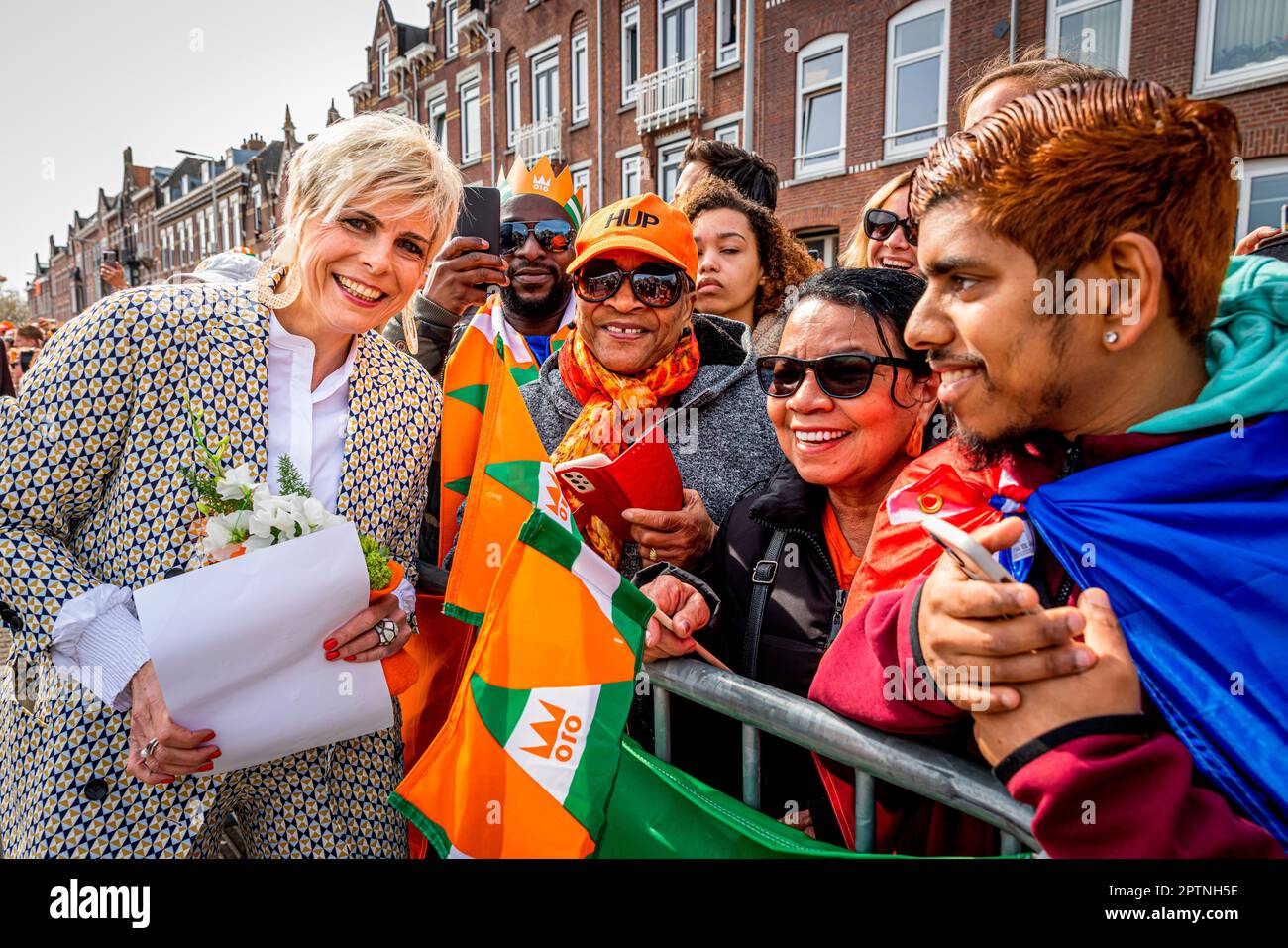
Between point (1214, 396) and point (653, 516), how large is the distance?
4.13 feet

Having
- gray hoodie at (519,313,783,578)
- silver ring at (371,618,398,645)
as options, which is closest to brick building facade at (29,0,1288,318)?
gray hoodie at (519,313,783,578)

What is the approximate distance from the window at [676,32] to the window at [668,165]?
1744mm

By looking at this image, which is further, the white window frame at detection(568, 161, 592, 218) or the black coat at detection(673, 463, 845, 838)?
the white window frame at detection(568, 161, 592, 218)

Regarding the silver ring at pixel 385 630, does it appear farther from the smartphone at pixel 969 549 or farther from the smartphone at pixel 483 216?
the smartphone at pixel 483 216

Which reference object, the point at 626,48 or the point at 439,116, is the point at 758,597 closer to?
the point at 626,48

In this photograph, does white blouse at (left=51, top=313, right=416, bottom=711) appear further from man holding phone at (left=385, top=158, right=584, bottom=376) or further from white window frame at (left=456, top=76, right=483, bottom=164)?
white window frame at (left=456, top=76, right=483, bottom=164)

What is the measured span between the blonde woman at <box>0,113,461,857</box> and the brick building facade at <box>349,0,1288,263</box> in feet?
27.2

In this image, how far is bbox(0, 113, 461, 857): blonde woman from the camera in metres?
1.66

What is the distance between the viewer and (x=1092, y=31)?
10297 mm

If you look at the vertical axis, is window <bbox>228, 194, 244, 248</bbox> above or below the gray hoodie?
above

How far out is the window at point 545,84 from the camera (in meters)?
20.0

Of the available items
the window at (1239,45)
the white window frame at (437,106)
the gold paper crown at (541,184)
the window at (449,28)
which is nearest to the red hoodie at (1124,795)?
the gold paper crown at (541,184)

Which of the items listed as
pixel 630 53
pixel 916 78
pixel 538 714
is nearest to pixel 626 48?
pixel 630 53
